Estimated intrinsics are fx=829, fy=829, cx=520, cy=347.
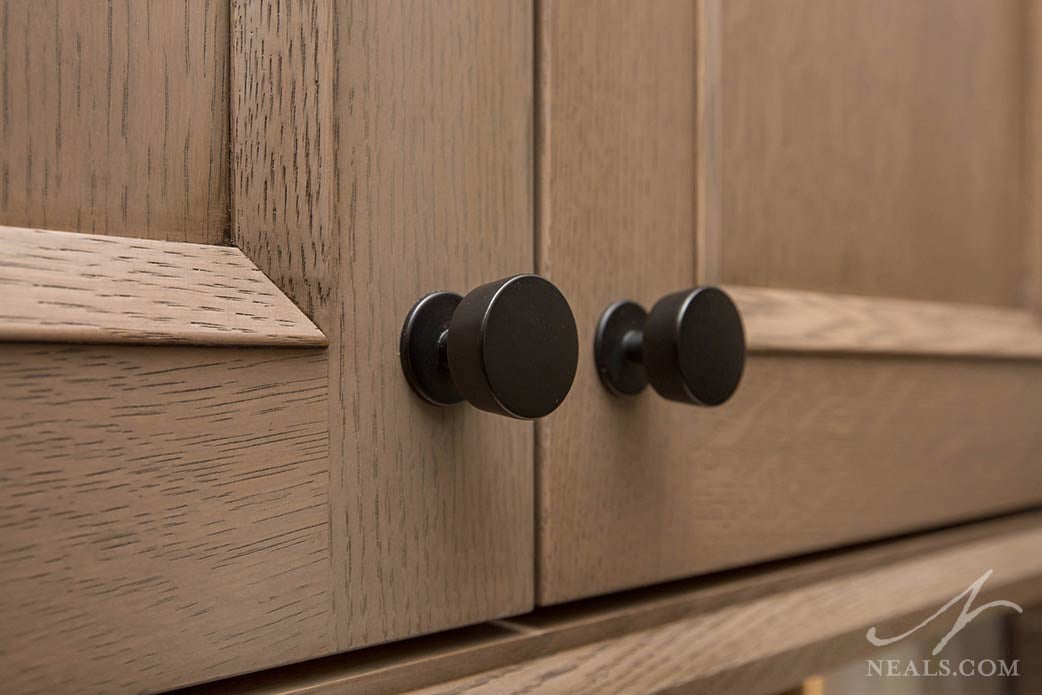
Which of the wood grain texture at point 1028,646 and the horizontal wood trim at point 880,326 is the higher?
the horizontal wood trim at point 880,326

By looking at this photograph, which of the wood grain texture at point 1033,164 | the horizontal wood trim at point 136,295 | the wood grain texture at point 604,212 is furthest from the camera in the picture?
the wood grain texture at point 1033,164

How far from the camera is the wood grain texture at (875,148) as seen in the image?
373 mm

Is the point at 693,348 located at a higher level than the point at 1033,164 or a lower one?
lower

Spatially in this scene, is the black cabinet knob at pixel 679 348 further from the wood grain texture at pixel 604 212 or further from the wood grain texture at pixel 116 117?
the wood grain texture at pixel 116 117

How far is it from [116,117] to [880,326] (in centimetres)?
36

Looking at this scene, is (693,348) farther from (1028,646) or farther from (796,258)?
(1028,646)

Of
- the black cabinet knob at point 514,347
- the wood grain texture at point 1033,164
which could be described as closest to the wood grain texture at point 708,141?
the black cabinet knob at point 514,347

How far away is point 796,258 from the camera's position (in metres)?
0.39

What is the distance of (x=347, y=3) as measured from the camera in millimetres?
252

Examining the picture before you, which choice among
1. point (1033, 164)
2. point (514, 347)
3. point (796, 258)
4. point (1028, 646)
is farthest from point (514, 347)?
point (1028, 646)

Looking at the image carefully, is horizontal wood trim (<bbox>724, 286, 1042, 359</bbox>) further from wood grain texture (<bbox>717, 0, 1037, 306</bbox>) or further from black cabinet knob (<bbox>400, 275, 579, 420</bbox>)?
black cabinet knob (<bbox>400, 275, 579, 420</bbox>)

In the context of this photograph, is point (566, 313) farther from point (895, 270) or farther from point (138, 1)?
point (895, 270)

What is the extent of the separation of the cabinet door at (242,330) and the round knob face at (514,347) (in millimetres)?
31

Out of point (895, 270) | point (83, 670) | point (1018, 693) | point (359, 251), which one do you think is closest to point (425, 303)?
point (359, 251)
